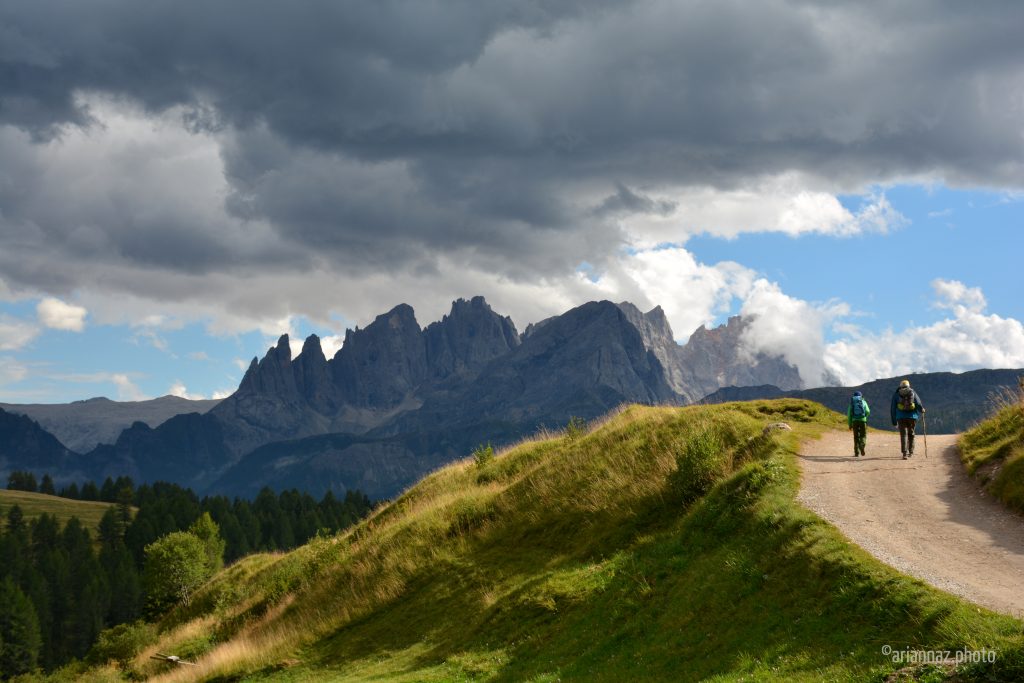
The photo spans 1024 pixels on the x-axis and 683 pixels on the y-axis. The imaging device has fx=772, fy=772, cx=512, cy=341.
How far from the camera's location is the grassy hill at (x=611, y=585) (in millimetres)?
16172

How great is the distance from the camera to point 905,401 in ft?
100

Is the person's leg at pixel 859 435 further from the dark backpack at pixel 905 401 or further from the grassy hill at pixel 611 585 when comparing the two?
the grassy hill at pixel 611 585

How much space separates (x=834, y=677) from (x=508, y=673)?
10.0 meters

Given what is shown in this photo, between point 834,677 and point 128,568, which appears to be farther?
point 128,568

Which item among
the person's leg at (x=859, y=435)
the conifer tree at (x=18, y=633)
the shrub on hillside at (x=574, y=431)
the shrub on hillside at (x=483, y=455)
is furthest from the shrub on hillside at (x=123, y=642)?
the conifer tree at (x=18, y=633)

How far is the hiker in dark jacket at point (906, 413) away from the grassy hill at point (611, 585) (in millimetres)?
4026

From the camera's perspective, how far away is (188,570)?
348 feet

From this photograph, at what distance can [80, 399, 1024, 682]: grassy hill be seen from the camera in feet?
53.1

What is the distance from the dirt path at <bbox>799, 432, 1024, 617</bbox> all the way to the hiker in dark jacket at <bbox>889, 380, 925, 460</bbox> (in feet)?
2.05

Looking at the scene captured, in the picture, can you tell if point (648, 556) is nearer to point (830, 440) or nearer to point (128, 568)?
point (830, 440)

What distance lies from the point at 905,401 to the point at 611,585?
49.0 ft

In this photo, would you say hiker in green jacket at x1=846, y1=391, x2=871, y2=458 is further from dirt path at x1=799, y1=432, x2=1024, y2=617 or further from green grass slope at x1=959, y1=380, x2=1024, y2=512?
green grass slope at x1=959, y1=380, x2=1024, y2=512

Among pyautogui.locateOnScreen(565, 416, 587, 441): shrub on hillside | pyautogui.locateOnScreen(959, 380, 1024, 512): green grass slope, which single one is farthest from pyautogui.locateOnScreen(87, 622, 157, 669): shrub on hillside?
pyautogui.locateOnScreen(959, 380, 1024, 512): green grass slope

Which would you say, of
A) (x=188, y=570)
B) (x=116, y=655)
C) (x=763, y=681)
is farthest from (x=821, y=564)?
(x=188, y=570)
